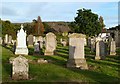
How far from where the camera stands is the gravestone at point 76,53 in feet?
55.1

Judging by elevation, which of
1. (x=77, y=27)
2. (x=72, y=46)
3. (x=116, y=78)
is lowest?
(x=116, y=78)

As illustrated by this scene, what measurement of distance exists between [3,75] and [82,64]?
536 centimetres

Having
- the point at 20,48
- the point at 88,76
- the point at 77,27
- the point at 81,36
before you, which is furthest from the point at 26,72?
the point at 77,27

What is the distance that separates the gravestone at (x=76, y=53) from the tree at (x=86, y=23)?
45.9m

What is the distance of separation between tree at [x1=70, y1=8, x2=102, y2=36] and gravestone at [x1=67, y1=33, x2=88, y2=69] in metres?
45.9

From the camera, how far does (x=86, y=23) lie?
65062 mm

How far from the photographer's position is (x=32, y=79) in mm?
12539

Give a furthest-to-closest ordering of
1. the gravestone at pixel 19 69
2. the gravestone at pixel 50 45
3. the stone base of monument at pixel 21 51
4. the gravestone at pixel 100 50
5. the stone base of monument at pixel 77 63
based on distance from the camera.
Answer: the gravestone at pixel 50 45 < the stone base of monument at pixel 21 51 < the gravestone at pixel 100 50 < the stone base of monument at pixel 77 63 < the gravestone at pixel 19 69

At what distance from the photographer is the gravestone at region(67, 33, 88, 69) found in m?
16.8

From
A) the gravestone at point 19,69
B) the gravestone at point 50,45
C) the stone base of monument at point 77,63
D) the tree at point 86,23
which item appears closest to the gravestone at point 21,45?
the gravestone at point 50,45

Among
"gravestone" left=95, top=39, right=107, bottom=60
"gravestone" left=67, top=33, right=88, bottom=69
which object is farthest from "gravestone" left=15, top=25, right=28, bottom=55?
"gravestone" left=67, top=33, right=88, bottom=69

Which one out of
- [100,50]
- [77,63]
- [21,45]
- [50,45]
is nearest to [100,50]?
[100,50]

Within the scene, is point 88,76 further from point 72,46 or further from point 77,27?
point 77,27

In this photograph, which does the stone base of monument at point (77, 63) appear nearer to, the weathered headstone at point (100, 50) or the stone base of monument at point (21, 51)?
the weathered headstone at point (100, 50)
